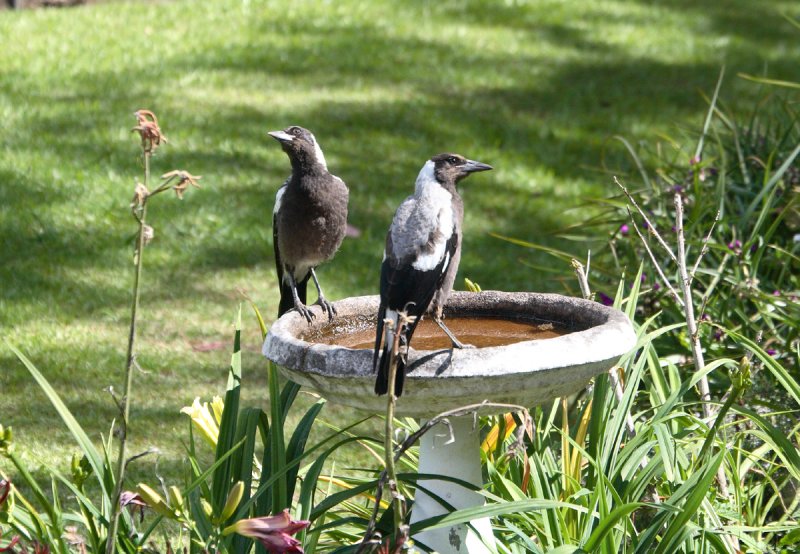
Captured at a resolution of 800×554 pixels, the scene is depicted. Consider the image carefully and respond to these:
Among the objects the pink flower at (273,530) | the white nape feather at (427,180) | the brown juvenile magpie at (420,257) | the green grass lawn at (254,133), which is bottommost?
the green grass lawn at (254,133)

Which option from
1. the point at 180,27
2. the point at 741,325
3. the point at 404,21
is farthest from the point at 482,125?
the point at 741,325

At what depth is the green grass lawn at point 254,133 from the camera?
6004 millimetres

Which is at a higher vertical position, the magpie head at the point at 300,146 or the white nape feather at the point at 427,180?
the white nape feather at the point at 427,180

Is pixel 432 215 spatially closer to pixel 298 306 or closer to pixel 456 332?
pixel 456 332

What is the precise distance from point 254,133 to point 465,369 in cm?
604

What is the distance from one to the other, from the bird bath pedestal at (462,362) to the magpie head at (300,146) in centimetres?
62

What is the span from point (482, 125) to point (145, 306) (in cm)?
351

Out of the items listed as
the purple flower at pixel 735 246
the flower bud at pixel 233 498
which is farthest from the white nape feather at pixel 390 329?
the purple flower at pixel 735 246

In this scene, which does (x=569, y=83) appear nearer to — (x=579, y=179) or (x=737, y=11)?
(x=579, y=179)

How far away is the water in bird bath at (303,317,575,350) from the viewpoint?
3277 mm

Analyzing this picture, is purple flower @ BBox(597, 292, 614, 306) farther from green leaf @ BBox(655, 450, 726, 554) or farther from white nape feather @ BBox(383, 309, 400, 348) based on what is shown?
white nape feather @ BBox(383, 309, 400, 348)

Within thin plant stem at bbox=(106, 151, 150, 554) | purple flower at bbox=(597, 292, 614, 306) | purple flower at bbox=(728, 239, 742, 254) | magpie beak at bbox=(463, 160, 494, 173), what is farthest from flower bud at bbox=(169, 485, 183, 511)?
purple flower at bbox=(728, 239, 742, 254)

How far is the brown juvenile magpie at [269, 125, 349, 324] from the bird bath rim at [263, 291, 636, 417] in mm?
949

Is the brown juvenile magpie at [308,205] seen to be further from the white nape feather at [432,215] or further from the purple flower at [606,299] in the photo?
the purple flower at [606,299]
